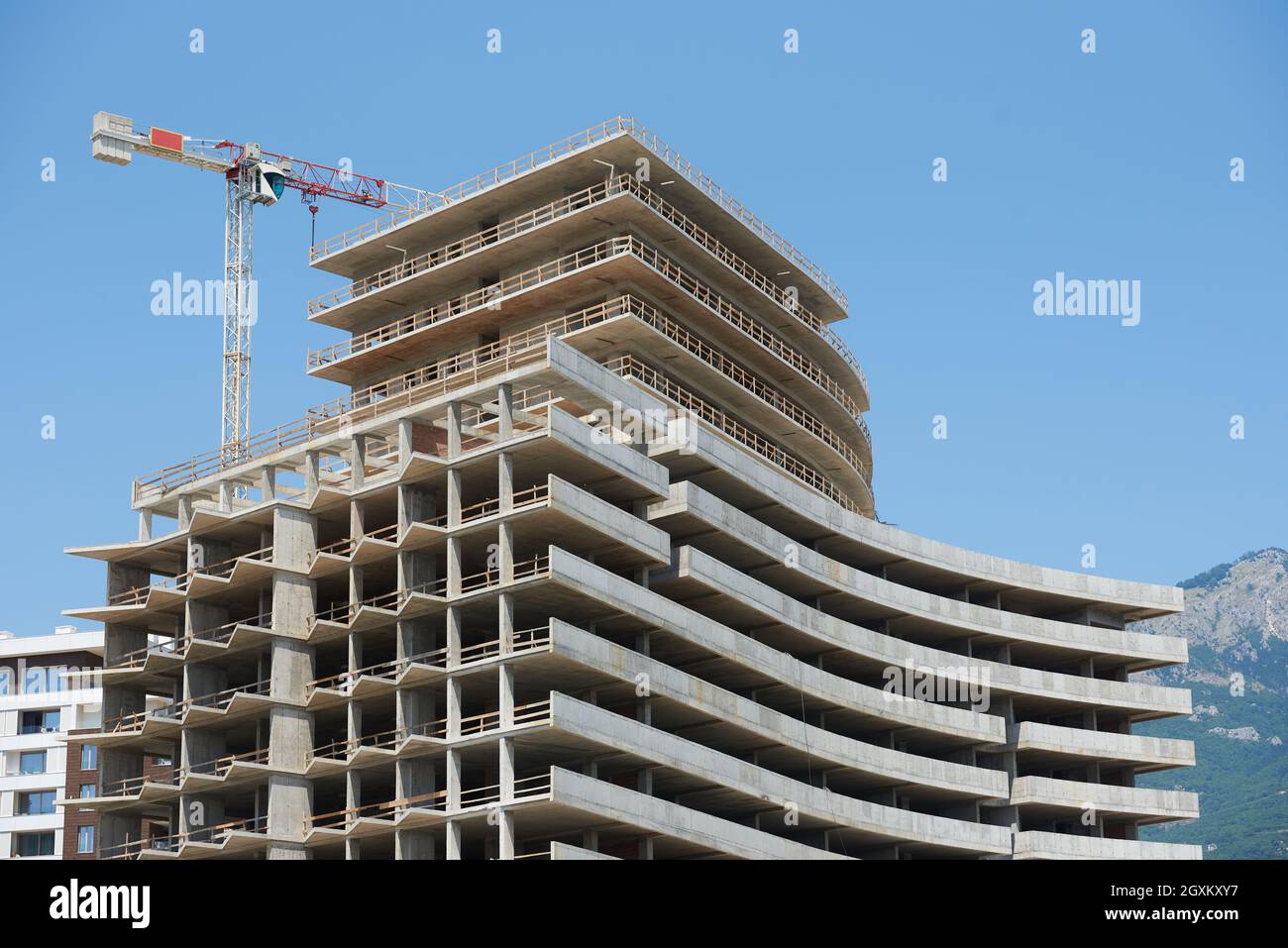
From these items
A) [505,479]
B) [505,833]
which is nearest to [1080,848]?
[505,833]

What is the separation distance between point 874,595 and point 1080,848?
1770 centimetres

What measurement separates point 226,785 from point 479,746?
1286 centimetres

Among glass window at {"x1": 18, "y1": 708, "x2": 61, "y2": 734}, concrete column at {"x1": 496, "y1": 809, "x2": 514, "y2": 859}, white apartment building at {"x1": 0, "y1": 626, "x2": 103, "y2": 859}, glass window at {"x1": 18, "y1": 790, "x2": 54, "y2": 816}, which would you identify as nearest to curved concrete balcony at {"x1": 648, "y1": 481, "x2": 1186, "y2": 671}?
concrete column at {"x1": 496, "y1": 809, "x2": 514, "y2": 859}

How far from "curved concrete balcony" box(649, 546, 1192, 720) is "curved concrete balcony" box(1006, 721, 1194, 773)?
1.76m

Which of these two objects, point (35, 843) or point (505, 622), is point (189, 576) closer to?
point (505, 622)

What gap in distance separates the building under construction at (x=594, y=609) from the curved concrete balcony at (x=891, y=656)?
19 cm

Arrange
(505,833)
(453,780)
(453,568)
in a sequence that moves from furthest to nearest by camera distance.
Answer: (453,568) < (453,780) < (505,833)

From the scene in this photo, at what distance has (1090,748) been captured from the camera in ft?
307

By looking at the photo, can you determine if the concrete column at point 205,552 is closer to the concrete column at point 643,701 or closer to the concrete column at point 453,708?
the concrete column at point 453,708

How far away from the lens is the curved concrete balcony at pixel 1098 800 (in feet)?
297

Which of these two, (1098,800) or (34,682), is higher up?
(34,682)
